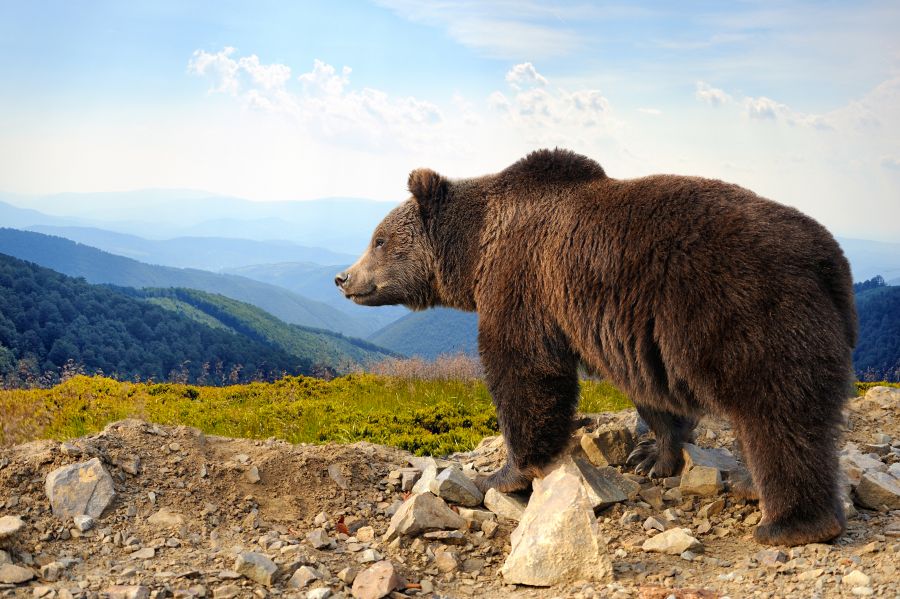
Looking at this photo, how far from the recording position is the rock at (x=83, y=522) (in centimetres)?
632

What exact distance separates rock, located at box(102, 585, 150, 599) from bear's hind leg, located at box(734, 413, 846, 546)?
4.34 metres

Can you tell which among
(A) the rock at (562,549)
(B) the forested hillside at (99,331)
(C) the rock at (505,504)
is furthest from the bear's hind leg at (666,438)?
(B) the forested hillside at (99,331)

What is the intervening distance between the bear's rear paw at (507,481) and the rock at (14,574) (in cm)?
375

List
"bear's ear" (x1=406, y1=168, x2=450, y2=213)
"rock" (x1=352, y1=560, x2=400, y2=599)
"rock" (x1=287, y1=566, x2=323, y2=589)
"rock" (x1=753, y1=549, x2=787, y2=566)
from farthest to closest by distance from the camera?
"bear's ear" (x1=406, y1=168, x2=450, y2=213)
"rock" (x1=753, y1=549, x2=787, y2=566)
"rock" (x1=287, y1=566, x2=323, y2=589)
"rock" (x1=352, y1=560, x2=400, y2=599)

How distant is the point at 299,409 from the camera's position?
37.7 ft

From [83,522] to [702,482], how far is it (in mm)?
5553

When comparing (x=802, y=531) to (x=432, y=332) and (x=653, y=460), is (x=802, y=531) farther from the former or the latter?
(x=432, y=332)

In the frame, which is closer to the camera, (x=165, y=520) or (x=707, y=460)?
(x=165, y=520)

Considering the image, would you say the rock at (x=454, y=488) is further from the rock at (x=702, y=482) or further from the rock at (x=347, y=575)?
the rock at (x=702, y=482)

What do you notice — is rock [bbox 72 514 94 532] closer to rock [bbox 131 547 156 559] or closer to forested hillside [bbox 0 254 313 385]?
rock [bbox 131 547 156 559]

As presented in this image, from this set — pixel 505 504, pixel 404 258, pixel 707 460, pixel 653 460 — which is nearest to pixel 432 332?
pixel 404 258

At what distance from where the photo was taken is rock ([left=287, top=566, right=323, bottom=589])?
18.0 feet

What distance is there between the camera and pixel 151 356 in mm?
41875

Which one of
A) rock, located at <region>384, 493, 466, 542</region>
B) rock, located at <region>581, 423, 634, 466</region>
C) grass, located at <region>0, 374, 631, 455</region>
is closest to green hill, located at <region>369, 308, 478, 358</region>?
grass, located at <region>0, 374, 631, 455</region>
